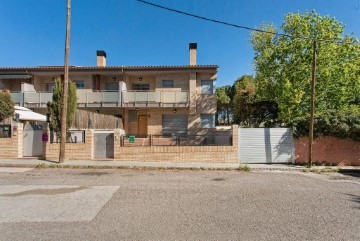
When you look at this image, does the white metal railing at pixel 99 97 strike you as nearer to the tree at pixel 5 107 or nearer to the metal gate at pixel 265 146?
the tree at pixel 5 107

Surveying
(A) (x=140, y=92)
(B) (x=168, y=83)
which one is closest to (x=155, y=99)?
(A) (x=140, y=92)

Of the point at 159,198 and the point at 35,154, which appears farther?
the point at 35,154

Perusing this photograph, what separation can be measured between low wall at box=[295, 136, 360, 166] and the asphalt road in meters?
3.59

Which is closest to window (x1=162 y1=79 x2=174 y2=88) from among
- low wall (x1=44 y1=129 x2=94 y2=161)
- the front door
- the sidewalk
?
the front door

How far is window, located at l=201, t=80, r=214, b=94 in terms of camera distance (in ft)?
61.6

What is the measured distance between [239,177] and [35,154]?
11.0 meters

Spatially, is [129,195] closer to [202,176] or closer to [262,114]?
[202,176]

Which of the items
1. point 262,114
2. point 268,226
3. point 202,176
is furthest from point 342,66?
point 268,226

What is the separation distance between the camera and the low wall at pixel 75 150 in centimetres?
1147

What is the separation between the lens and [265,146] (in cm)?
1159

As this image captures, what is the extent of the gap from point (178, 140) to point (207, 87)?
8.62m

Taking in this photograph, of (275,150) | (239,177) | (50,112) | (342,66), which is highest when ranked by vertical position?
(342,66)

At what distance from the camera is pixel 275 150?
11578 mm

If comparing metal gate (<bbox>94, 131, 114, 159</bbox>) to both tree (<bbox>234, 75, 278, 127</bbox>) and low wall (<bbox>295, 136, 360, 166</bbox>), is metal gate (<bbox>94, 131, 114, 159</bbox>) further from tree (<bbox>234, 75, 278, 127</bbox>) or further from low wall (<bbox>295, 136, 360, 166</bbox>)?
tree (<bbox>234, 75, 278, 127</bbox>)
